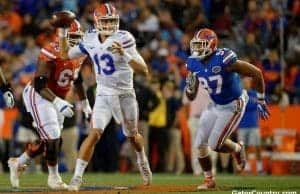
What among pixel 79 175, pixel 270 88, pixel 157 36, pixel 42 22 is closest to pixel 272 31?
pixel 270 88

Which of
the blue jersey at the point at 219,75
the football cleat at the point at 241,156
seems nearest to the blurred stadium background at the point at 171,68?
the football cleat at the point at 241,156

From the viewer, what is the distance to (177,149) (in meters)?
18.5

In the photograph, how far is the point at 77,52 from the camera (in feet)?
37.7

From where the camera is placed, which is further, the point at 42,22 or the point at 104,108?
the point at 42,22

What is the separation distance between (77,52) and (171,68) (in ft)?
26.2

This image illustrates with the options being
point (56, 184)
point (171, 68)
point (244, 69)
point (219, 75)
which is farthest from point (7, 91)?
point (171, 68)

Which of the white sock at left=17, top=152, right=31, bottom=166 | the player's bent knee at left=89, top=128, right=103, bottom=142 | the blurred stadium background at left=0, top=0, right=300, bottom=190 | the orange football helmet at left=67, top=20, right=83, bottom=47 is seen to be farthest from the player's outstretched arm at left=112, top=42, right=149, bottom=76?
the blurred stadium background at left=0, top=0, right=300, bottom=190

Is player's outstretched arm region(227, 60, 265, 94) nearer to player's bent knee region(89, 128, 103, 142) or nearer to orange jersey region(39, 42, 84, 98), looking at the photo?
player's bent knee region(89, 128, 103, 142)

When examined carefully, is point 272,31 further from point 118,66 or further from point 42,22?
point 118,66

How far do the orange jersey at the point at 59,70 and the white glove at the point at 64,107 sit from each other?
563 millimetres

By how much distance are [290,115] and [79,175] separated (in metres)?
8.00

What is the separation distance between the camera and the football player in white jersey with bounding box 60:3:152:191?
1104 cm

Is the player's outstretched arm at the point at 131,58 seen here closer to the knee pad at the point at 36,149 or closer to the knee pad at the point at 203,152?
the knee pad at the point at 203,152

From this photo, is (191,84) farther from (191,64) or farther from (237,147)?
(237,147)
